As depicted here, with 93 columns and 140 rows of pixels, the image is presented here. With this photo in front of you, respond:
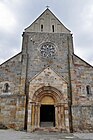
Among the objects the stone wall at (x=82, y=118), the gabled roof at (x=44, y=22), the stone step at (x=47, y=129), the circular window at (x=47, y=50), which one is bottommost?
the stone step at (x=47, y=129)

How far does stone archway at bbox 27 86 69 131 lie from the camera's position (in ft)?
49.6

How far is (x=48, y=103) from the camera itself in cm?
1655

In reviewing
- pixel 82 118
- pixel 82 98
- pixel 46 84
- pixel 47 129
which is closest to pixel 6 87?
pixel 46 84

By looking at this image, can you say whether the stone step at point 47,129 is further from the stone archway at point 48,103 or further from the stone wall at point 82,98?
the stone wall at point 82,98

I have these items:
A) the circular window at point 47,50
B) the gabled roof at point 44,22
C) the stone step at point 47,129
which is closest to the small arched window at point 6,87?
the stone step at point 47,129

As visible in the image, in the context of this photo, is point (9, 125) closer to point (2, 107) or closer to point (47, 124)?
point (2, 107)

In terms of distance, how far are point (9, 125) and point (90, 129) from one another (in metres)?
7.32

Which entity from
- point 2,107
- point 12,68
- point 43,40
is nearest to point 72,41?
point 43,40

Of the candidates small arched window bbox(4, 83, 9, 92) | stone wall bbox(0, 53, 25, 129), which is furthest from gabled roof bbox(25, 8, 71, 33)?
small arched window bbox(4, 83, 9, 92)

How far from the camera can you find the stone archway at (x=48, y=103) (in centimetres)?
1512

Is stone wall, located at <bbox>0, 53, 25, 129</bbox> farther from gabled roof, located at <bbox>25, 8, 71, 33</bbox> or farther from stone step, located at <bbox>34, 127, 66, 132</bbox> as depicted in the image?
gabled roof, located at <bbox>25, 8, 71, 33</bbox>

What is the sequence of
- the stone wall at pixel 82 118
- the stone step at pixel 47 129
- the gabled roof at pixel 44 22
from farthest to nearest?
1. the gabled roof at pixel 44 22
2. the stone wall at pixel 82 118
3. the stone step at pixel 47 129

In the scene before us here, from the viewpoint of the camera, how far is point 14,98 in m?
16.3

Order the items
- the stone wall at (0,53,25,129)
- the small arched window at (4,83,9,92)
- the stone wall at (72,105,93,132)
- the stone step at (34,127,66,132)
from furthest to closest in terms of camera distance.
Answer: the small arched window at (4,83,9,92) < the stone wall at (0,53,25,129) < the stone wall at (72,105,93,132) < the stone step at (34,127,66,132)
